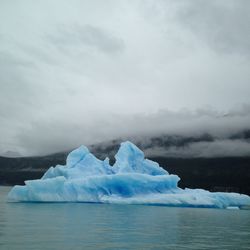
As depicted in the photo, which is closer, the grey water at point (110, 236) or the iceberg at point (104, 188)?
Answer: the grey water at point (110, 236)

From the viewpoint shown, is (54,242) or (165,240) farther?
(165,240)

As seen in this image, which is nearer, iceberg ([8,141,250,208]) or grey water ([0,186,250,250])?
grey water ([0,186,250,250])

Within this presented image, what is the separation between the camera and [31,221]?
19797mm

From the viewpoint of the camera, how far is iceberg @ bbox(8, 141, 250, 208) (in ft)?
113

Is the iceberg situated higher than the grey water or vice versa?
the iceberg

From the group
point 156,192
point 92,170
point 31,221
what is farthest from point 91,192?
point 31,221

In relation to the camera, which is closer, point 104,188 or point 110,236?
point 110,236

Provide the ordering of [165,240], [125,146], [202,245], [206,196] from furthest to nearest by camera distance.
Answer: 1. [125,146]
2. [206,196]
3. [165,240]
4. [202,245]

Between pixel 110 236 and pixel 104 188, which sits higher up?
pixel 104 188

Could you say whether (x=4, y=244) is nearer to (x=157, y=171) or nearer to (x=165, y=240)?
(x=165, y=240)

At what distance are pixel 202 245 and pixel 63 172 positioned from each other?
2371cm

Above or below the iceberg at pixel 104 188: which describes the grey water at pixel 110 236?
below

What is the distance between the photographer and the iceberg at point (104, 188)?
3441 cm

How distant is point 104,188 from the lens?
118ft
